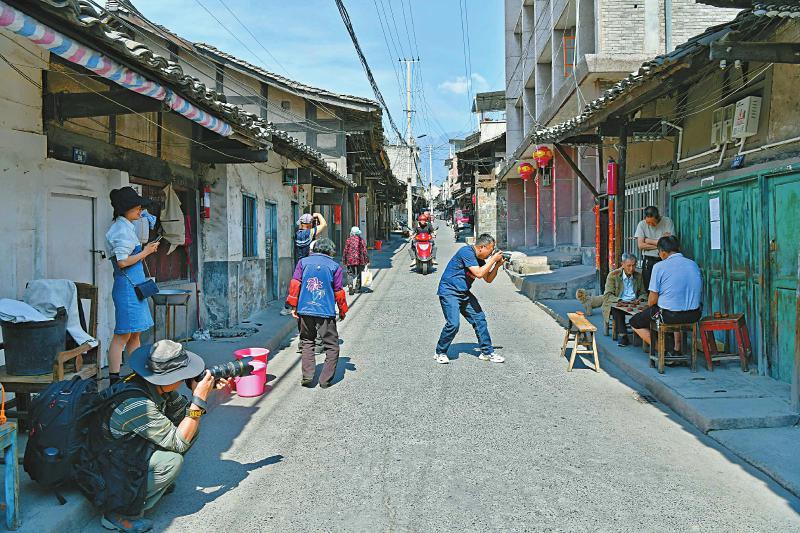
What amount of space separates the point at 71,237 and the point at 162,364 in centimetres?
360

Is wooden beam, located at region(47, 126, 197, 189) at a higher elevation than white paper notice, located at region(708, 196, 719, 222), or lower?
higher

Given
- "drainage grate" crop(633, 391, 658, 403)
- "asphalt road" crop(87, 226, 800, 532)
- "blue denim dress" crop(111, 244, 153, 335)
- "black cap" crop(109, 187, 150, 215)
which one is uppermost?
"black cap" crop(109, 187, 150, 215)

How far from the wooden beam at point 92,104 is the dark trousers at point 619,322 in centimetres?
674

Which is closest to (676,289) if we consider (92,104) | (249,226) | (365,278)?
(92,104)

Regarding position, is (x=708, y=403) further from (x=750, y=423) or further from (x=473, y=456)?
(x=473, y=456)

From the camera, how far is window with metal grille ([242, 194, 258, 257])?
12102mm

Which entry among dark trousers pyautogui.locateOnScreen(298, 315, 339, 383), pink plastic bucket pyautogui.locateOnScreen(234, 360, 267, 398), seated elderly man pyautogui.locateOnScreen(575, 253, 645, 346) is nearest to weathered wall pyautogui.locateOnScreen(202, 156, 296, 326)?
dark trousers pyautogui.locateOnScreen(298, 315, 339, 383)

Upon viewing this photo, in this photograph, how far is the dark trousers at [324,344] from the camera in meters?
7.39

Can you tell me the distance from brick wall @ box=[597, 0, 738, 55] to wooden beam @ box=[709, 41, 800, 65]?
886 cm

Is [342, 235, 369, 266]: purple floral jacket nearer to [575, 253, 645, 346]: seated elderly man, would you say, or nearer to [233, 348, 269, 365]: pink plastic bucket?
[575, 253, 645, 346]: seated elderly man

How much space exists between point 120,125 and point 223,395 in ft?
11.7

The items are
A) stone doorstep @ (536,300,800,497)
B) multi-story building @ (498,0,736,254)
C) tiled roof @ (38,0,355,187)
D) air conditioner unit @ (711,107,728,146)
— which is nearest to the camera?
tiled roof @ (38,0,355,187)

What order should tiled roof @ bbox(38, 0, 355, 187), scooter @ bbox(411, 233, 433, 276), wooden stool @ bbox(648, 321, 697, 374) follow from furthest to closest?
scooter @ bbox(411, 233, 433, 276) < wooden stool @ bbox(648, 321, 697, 374) < tiled roof @ bbox(38, 0, 355, 187)

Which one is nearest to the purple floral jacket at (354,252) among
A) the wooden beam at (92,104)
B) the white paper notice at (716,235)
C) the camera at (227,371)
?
the white paper notice at (716,235)
